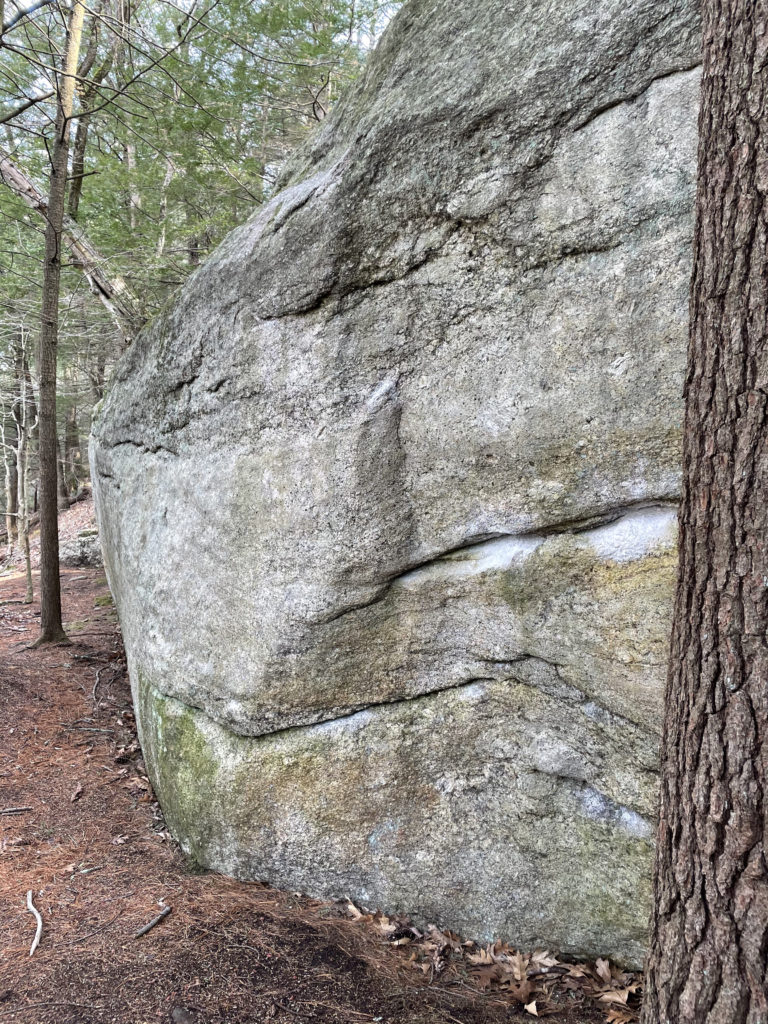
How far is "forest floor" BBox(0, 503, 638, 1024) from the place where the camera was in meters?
3.11

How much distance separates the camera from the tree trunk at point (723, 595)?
1707 mm

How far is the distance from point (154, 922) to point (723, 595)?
3.71 m

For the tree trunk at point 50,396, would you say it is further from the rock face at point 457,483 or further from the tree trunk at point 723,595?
the tree trunk at point 723,595

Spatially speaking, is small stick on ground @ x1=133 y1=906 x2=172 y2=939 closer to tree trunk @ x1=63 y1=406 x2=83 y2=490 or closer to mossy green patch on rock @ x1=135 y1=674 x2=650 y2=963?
mossy green patch on rock @ x1=135 y1=674 x2=650 y2=963

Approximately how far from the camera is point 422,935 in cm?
368

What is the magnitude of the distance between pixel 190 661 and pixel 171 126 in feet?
23.9

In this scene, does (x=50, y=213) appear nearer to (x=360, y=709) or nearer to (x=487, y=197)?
(x=487, y=197)

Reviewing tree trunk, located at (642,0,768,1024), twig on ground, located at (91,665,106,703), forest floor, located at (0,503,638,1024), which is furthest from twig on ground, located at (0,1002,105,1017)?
twig on ground, located at (91,665,106,703)

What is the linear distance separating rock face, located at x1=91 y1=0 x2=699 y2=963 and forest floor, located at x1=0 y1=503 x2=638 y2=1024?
0.70 feet

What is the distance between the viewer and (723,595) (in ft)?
5.88

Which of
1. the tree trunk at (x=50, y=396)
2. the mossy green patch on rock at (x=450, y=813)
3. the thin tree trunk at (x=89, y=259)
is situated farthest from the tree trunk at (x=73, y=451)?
the mossy green patch on rock at (x=450, y=813)

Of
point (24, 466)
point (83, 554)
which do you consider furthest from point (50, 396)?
point (83, 554)

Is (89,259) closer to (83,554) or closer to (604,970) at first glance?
(83,554)

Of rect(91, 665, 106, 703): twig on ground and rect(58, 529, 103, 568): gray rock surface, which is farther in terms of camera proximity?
rect(58, 529, 103, 568): gray rock surface
